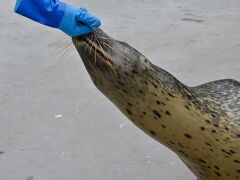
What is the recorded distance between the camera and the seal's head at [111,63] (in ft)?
6.59

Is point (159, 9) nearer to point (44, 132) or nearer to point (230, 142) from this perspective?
point (44, 132)

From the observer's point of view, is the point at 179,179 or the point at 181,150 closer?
the point at 181,150

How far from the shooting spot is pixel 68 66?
4.72m

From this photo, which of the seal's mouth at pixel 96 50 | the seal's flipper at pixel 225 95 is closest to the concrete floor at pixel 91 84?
the seal's mouth at pixel 96 50

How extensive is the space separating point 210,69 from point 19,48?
5.86 ft

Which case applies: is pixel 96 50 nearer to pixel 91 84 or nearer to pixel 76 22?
pixel 76 22

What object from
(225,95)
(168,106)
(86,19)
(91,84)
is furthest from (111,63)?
(91,84)

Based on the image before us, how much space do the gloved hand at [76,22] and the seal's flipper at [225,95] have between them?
623 millimetres

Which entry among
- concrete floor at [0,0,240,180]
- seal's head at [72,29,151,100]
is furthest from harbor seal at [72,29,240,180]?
concrete floor at [0,0,240,180]

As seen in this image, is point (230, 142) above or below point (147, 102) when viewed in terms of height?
below

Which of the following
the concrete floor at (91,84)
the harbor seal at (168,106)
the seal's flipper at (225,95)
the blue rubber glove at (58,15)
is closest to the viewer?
the blue rubber glove at (58,15)

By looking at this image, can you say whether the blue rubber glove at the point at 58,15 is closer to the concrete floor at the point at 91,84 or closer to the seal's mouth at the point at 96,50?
the seal's mouth at the point at 96,50

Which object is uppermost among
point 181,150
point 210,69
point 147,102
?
point 147,102

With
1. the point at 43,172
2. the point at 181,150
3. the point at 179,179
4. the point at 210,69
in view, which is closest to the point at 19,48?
the point at 210,69
